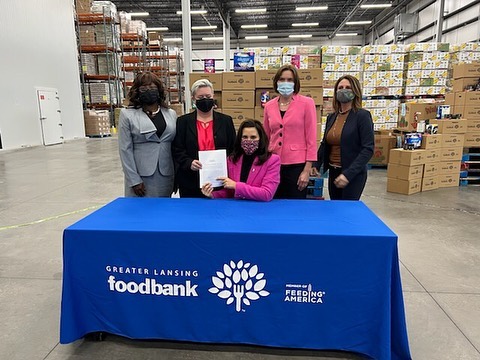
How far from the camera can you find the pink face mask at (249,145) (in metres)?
2.43

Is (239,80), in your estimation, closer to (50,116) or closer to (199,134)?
(199,134)

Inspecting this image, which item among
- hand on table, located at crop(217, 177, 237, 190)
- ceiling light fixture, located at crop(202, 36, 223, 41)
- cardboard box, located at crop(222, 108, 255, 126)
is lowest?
hand on table, located at crop(217, 177, 237, 190)

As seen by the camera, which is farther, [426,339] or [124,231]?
[426,339]

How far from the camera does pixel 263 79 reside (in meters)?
5.27

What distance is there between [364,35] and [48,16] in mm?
21501

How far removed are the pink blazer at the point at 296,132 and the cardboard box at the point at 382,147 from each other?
5296mm

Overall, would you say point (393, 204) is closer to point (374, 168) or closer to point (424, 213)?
point (424, 213)

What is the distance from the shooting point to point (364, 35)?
2638cm

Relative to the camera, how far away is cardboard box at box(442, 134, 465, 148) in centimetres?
620

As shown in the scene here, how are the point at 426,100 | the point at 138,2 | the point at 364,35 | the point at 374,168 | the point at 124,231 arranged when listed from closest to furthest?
1. the point at 124,231
2. the point at 374,168
3. the point at 426,100
4. the point at 138,2
5. the point at 364,35

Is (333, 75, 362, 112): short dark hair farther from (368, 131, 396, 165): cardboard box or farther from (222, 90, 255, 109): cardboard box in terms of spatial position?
(368, 131, 396, 165): cardboard box

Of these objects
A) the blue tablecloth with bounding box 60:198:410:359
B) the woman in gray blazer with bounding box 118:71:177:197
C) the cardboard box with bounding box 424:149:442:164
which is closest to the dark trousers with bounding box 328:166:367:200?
the blue tablecloth with bounding box 60:198:410:359

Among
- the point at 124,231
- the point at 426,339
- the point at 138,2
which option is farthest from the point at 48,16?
the point at 426,339

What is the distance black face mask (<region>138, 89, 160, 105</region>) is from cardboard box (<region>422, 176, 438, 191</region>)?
4.88 metres
